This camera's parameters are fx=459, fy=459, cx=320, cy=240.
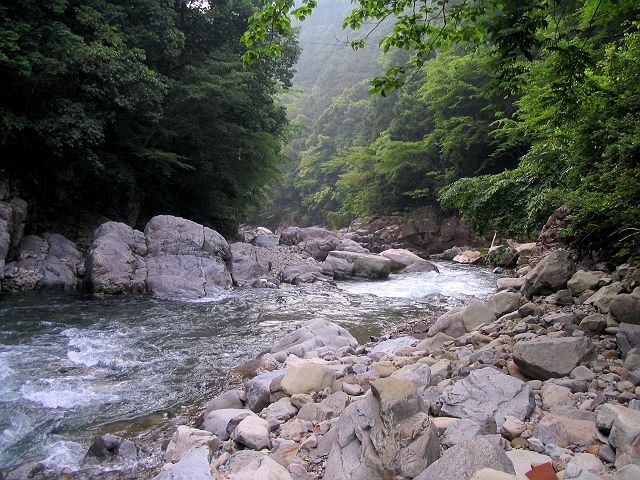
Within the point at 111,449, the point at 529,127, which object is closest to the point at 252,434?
the point at 111,449

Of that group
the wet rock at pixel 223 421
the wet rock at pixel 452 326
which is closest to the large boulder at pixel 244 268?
the wet rock at pixel 452 326

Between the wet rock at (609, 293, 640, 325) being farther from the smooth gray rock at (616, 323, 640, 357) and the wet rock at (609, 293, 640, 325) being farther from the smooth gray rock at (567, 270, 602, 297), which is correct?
the smooth gray rock at (567, 270, 602, 297)

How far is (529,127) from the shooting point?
8.99 m

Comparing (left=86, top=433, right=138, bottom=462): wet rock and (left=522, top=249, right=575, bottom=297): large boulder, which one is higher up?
(left=522, top=249, right=575, bottom=297): large boulder

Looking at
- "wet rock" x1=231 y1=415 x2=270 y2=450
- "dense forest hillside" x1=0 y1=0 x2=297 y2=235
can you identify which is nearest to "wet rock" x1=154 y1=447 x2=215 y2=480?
"wet rock" x1=231 y1=415 x2=270 y2=450

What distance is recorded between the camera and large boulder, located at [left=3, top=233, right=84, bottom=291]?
35.6 ft

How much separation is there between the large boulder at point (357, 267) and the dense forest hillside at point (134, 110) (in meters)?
6.35

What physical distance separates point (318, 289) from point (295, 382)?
342 inches

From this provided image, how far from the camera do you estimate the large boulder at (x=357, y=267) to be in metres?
15.4

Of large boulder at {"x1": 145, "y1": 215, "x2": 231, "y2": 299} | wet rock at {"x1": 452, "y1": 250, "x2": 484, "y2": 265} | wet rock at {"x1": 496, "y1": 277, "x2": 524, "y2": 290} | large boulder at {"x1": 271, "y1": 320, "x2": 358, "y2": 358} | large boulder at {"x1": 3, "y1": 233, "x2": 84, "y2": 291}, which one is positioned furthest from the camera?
wet rock at {"x1": 452, "y1": 250, "x2": 484, "y2": 265}

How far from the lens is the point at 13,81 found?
1127cm

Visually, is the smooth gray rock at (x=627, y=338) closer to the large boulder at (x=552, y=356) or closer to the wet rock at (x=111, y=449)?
the large boulder at (x=552, y=356)

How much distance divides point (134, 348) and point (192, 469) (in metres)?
4.63

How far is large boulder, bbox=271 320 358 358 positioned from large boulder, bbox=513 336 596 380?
3175 millimetres
